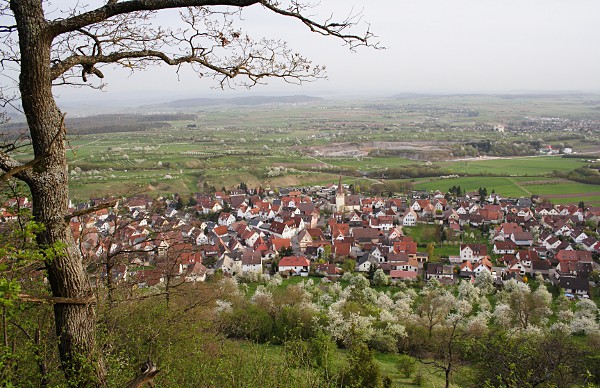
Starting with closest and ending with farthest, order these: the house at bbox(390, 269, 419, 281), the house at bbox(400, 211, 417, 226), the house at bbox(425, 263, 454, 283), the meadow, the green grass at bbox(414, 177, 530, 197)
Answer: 1. the house at bbox(425, 263, 454, 283)
2. the house at bbox(390, 269, 419, 281)
3. the house at bbox(400, 211, 417, 226)
4. the green grass at bbox(414, 177, 530, 197)
5. the meadow

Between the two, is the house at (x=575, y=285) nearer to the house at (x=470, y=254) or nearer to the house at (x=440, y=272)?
the house at (x=470, y=254)

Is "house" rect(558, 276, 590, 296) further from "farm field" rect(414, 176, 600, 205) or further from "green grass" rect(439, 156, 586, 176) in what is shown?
"green grass" rect(439, 156, 586, 176)

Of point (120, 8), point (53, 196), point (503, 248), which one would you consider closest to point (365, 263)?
point (503, 248)

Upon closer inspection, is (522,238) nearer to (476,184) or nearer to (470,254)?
(470,254)

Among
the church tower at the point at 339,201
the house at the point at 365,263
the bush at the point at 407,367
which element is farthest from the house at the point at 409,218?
the bush at the point at 407,367

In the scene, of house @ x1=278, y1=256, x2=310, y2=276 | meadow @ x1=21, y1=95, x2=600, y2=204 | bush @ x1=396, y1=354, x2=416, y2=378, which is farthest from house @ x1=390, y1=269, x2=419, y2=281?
meadow @ x1=21, y1=95, x2=600, y2=204

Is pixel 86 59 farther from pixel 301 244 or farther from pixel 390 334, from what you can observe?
pixel 301 244
